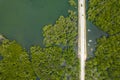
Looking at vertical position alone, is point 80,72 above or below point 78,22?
below

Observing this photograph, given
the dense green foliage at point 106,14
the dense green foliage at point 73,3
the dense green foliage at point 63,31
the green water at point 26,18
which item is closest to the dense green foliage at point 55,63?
the dense green foliage at point 63,31

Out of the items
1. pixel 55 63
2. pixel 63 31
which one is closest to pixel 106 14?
pixel 63 31

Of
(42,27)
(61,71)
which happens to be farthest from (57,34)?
(61,71)

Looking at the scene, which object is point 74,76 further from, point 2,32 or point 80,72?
point 2,32

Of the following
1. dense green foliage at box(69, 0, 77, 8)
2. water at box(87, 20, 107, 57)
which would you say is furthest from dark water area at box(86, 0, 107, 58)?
dense green foliage at box(69, 0, 77, 8)

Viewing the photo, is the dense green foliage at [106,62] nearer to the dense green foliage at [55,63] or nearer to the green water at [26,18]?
the dense green foliage at [55,63]

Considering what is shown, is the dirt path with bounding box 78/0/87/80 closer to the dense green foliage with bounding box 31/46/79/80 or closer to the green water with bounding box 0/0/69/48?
the dense green foliage with bounding box 31/46/79/80

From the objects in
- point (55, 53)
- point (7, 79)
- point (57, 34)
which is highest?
point (57, 34)
